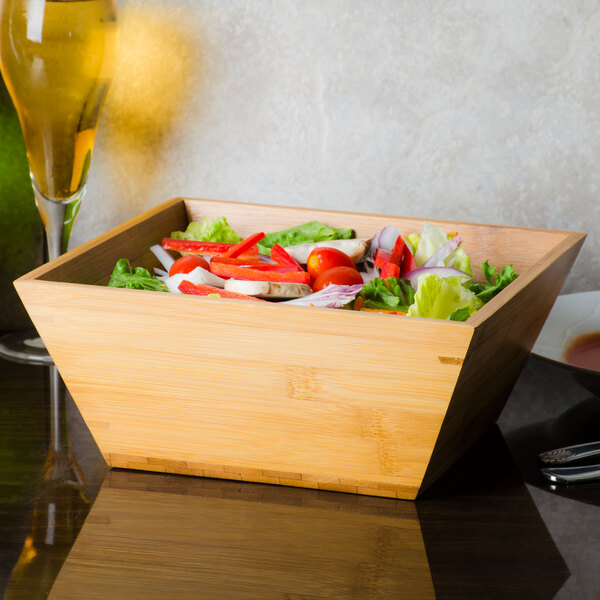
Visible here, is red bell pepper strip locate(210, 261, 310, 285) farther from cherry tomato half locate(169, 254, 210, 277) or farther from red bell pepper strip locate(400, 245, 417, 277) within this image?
red bell pepper strip locate(400, 245, 417, 277)

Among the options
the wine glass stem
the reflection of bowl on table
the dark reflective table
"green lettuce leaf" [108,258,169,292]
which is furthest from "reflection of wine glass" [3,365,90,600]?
the reflection of bowl on table

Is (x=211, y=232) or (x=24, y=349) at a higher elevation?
(x=211, y=232)

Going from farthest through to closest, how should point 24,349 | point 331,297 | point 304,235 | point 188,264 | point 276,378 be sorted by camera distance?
point 24,349, point 304,235, point 188,264, point 331,297, point 276,378

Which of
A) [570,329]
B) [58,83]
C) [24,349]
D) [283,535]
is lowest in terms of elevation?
[24,349]

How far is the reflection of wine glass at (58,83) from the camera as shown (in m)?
1.03

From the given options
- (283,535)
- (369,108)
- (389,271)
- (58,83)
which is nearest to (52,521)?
(283,535)

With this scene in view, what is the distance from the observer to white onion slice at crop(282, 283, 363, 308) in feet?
2.68

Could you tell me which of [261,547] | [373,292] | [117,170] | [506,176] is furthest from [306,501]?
[117,170]

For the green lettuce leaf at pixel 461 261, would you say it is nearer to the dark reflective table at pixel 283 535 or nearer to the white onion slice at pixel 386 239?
the white onion slice at pixel 386 239

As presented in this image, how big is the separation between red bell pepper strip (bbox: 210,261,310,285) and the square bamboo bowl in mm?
161

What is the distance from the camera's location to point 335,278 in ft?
2.88

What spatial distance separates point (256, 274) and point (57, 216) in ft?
1.28

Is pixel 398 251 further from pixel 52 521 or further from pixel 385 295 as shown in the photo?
pixel 52 521

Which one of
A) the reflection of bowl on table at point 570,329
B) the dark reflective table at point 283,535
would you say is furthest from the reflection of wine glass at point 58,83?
the reflection of bowl on table at point 570,329
